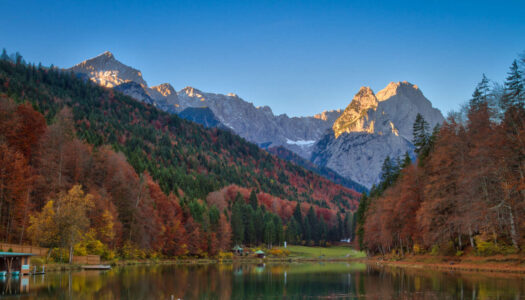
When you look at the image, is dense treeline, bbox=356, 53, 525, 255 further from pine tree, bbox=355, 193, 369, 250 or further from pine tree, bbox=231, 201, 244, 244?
pine tree, bbox=231, 201, 244, 244

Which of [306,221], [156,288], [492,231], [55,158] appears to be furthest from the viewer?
[306,221]

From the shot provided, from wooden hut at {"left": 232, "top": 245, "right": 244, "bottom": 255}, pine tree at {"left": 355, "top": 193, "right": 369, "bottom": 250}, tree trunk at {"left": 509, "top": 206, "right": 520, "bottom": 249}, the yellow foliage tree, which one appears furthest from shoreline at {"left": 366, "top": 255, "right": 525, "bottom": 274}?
wooden hut at {"left": 232, "top": 245, "right": 244, "bottom": 255}

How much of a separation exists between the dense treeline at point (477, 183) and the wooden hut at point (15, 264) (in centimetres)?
5077

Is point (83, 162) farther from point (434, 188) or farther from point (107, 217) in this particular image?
point (434, 188)

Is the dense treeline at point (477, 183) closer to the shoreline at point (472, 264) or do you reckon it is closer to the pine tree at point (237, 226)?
the shoreline at point (472, 264)

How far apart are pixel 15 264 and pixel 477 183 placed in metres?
55.6

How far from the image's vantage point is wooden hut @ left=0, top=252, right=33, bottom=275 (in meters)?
51.9

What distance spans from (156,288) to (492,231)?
39273 mm

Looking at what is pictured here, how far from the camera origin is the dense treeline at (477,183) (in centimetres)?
4872

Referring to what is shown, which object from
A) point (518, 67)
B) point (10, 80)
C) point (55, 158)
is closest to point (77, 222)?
point (55, 158)

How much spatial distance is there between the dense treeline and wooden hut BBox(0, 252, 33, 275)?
1999 inches

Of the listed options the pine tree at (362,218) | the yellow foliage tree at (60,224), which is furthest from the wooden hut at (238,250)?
the yellow foliage tree at (60,224)

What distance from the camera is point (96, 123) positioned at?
187m

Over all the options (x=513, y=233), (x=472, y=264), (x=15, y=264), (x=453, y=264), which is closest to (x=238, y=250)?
(x=453, y=264)
